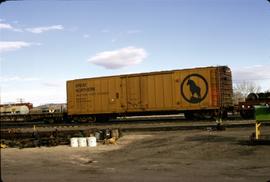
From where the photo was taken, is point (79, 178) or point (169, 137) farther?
point (169, 137)

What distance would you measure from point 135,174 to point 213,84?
2624 cm

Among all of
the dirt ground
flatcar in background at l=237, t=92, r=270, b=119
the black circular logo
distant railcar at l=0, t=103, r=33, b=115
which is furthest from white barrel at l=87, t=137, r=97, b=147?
distant railcar at l=0, t=103, r=33, b=115

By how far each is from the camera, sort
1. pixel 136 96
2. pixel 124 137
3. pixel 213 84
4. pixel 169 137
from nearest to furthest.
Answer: pixel 169 137, pixel 124 137, pixel 213 84, pixel 136 96

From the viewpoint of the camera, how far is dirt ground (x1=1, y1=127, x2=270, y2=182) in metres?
12.0

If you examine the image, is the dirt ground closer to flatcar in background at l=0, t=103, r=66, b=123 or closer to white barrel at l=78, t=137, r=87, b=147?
white barrel at l=78, t=137, r=87, b=147

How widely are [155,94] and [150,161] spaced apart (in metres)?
24.1

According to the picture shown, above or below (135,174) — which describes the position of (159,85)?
above

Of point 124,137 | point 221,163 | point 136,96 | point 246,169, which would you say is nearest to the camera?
point 246,169

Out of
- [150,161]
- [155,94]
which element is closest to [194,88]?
[155,94]

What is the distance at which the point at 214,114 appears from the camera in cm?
3819

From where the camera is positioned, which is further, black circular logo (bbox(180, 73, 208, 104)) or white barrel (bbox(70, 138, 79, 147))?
black circular logo (bbox(180, 73, 208, 104))

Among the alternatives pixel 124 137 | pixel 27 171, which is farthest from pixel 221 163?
pixel 124 137

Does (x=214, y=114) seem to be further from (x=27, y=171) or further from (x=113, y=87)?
(x=27, y=171)

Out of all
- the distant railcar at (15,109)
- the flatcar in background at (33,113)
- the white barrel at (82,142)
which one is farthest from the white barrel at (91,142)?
the distant railcar at (15,109)
